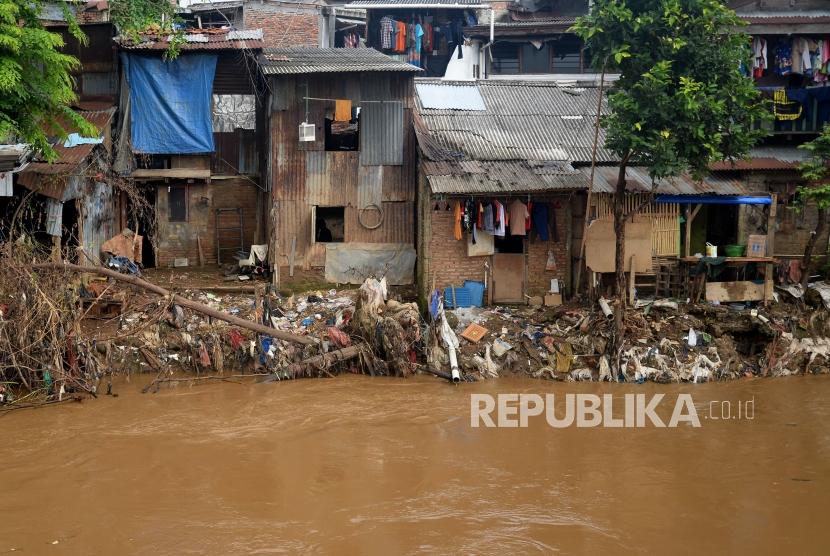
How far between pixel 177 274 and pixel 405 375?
6.69 meters

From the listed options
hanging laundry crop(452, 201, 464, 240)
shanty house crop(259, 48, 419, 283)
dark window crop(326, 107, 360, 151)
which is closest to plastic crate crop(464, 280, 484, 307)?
hanging laundry crop(452, 201, 464, 240)

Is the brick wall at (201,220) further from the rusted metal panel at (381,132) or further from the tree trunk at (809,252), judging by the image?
the tree trunk at (809,252)

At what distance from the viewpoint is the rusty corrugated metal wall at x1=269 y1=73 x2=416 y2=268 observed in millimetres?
17125

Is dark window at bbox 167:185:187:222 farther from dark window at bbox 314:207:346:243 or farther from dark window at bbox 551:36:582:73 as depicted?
dark window at bbox 551:36:582:73

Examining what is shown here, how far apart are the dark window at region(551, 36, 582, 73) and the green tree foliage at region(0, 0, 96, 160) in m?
Answer: 14.0

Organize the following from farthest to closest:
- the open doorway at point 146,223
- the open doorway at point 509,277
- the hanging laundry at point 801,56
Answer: the open doorway at point 146,223 → the hanging laundry at point 801,56 → the open doorway at point 509,277

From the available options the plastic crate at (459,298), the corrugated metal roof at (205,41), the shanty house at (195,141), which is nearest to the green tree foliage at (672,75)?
the plastic crate at (459,298)

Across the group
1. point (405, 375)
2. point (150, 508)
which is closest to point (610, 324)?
point (405, 375)

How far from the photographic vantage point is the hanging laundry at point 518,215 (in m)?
15.9

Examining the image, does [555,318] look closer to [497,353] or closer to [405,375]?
[497,353]

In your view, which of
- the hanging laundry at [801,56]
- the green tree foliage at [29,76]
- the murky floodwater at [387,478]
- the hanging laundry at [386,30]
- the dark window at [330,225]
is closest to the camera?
the murky floodwater at [387,478]

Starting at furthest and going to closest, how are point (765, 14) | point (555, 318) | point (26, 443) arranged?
point (765, 14), point (555, 318), point (26, 443)

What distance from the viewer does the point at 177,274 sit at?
18.2 m

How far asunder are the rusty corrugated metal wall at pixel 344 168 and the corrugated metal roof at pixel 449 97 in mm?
1176
